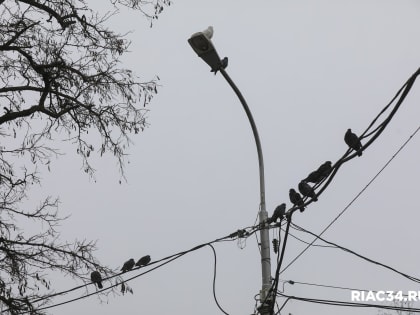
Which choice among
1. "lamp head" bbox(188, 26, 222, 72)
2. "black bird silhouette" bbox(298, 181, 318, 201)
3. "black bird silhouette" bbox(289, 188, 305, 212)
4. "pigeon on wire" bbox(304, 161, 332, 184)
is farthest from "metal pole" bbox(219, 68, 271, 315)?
"pigeon on wire" bbox(304, 161, 332, 184)

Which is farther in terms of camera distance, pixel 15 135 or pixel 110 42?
pixel 110 42

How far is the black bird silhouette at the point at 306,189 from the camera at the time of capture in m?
5.95

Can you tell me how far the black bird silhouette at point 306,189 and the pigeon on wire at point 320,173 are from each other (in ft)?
0.16

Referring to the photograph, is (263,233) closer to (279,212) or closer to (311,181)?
(279,212)

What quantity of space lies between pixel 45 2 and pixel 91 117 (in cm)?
162

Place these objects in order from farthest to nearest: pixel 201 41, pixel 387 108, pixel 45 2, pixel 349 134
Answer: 1. pixel 45 2
2. pixel 201 41
3. pixel 349 134
4. pixel 387 108

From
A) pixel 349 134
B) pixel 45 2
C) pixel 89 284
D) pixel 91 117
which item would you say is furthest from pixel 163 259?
pixel 45 2

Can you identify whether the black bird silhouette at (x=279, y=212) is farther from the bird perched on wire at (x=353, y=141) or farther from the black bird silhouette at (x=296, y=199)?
the bird perched on wire at (x=353, y=141)

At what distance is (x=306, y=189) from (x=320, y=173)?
0.68 feet

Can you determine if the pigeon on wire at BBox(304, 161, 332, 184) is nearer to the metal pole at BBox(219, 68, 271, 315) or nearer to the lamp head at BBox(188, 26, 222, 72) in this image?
the metal pole at BBox(219, 68, 271, 315)

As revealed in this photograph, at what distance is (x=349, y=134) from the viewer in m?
5.41

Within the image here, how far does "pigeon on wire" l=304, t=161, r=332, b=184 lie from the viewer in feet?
19.2

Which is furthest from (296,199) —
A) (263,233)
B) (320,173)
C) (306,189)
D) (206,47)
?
(206,47)

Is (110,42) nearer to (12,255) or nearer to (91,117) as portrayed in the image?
(91,117)
